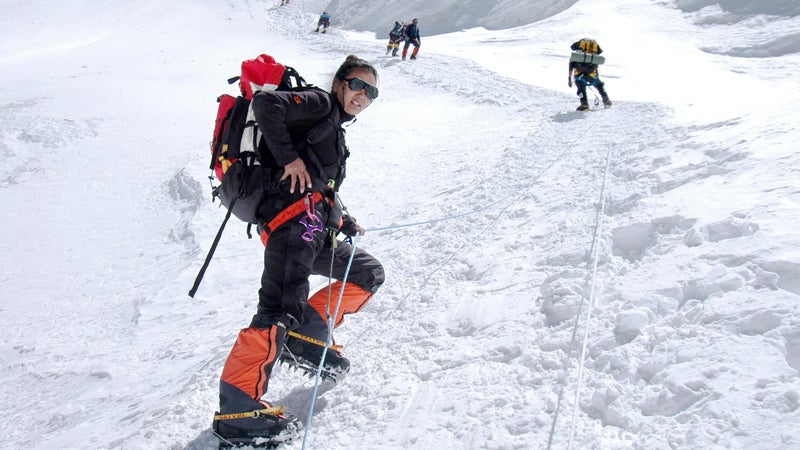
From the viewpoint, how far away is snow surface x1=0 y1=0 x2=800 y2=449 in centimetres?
245

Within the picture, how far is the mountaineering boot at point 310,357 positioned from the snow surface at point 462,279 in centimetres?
10

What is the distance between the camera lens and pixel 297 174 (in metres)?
2.58

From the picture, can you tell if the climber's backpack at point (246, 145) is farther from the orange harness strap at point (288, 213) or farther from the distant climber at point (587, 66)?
the distant climber at point (587, 66)

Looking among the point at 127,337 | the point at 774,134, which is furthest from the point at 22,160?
the point at 774,134

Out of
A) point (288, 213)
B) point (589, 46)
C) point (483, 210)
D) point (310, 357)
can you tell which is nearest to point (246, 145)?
point (288, 213)

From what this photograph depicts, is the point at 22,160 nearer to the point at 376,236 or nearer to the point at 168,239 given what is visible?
the point at 168,239

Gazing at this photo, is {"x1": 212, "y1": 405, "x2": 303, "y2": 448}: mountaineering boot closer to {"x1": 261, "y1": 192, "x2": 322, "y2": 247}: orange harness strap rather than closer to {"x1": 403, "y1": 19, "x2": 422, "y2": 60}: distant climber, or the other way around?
{"x1": 261, "y1": 192, "x2": 322, "y2": 247}: orange harness strap

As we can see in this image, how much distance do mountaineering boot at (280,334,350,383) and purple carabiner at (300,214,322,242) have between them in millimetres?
557

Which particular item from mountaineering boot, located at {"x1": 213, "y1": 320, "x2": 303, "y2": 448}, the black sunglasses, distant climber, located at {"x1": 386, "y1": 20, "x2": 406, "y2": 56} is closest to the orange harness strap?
mountaineering boot, located at {"x1": 213, "y1": 320, "x2": 303, "y2": 448}

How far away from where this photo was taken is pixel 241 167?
263cm

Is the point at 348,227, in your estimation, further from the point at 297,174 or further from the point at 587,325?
the point at 587,325

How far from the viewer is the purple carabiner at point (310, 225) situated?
260 centimetres

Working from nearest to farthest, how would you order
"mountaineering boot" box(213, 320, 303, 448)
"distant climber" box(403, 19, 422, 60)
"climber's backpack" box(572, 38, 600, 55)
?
"mountaineering boot" box(213, 320, 303, 448), "climber's backpack" box(572, 38, 600, 55), "distant climber" box(403, 19, 422, 60)

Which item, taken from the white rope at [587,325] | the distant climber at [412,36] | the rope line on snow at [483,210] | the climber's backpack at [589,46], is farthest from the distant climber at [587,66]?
the distant climber at [412,36]
